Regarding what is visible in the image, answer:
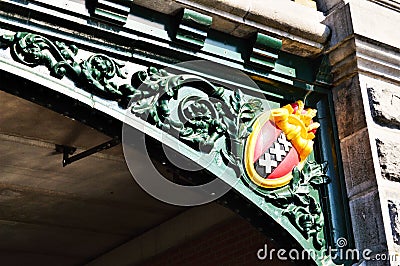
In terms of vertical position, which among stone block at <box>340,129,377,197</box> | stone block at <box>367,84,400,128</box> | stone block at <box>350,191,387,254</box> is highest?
stone block at <box>367,84,400,128</box>

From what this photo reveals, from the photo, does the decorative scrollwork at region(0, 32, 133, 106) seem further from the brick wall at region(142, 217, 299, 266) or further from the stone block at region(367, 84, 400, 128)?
the brick wall at region(142, 217, 299, 266)

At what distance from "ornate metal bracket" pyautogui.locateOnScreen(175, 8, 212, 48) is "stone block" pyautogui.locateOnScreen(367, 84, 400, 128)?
3.63ft

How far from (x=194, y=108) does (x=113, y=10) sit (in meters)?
0.69

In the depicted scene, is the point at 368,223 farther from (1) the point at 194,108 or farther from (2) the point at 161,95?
(2) the point at 161,95

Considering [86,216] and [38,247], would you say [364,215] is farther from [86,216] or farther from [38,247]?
[38,247]

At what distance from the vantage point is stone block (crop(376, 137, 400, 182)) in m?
4.27

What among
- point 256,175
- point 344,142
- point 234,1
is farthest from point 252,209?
point 234,1

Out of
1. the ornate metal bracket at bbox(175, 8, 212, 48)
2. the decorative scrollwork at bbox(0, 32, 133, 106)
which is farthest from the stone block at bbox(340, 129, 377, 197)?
the decorative scrollwork at bbox(0, 32, 133, 106)

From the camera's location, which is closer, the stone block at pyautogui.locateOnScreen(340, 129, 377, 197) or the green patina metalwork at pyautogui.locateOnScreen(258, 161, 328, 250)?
the green patina metalwork at pyautogui.locateOnScreen(258, 161, 328, 250)

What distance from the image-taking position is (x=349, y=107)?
14.8 feet

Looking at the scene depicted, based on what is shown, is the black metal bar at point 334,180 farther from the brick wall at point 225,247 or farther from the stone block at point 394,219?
the brick wall at point 225,247

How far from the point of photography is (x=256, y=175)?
4.14 m

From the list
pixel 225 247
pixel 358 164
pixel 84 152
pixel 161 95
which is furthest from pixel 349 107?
pixel 225 247

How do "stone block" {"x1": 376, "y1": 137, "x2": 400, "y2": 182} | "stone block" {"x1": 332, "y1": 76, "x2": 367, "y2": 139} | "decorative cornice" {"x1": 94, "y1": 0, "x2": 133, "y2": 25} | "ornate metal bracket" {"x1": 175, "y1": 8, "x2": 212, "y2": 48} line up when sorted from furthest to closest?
"stone block" {"x1": 332, "y1": 76, "x2": 367, "y2": 139}
"stone block" {"x1": 376, "y1": 137, "x2": 400, "y2": 182}
"ornate metal bracket" {"x1": 175, "y1": 8, "x2": 212, "y2": 48}
"decorative cornice" {"x1": 94, "y1": 0, "x2": 133, "y2": 25}
